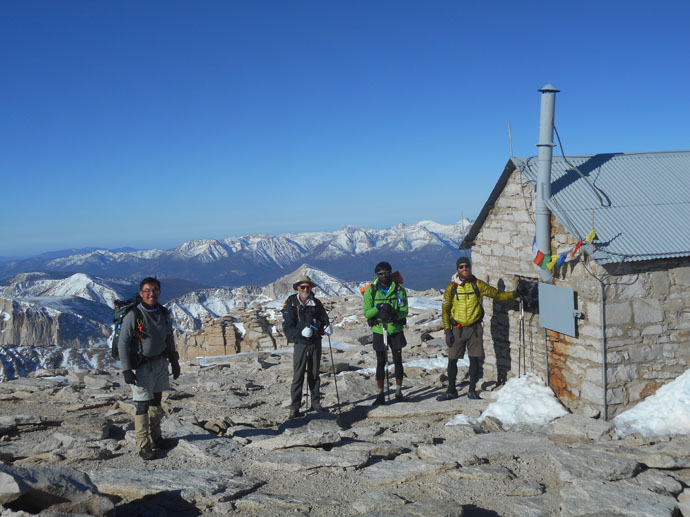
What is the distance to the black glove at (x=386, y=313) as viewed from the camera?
9.58 metres

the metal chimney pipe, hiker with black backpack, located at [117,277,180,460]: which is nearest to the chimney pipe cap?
the metal chimney pipe

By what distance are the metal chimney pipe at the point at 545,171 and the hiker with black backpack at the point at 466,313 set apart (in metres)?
1.11

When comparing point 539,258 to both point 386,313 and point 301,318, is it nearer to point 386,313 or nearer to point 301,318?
point 386,313

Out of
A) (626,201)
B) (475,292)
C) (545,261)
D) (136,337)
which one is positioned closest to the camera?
(136,337)

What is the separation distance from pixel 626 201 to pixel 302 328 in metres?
6.00

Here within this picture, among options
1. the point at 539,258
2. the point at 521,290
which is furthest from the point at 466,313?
the point at 539,258

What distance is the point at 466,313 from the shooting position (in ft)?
31.9

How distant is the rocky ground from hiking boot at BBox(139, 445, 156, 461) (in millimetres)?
83

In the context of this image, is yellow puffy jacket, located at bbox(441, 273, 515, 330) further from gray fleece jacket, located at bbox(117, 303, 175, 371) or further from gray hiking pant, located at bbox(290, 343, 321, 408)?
gray fleece jacket, located at bbox(117, 303, 175, 371)

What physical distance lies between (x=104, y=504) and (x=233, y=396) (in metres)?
7.06

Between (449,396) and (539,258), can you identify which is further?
(449,396)

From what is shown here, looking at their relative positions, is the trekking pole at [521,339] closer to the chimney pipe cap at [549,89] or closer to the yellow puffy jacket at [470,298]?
the yellow puffy jacket at [470,298]

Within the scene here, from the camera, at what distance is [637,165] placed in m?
10.4

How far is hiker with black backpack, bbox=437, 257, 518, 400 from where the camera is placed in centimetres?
969
